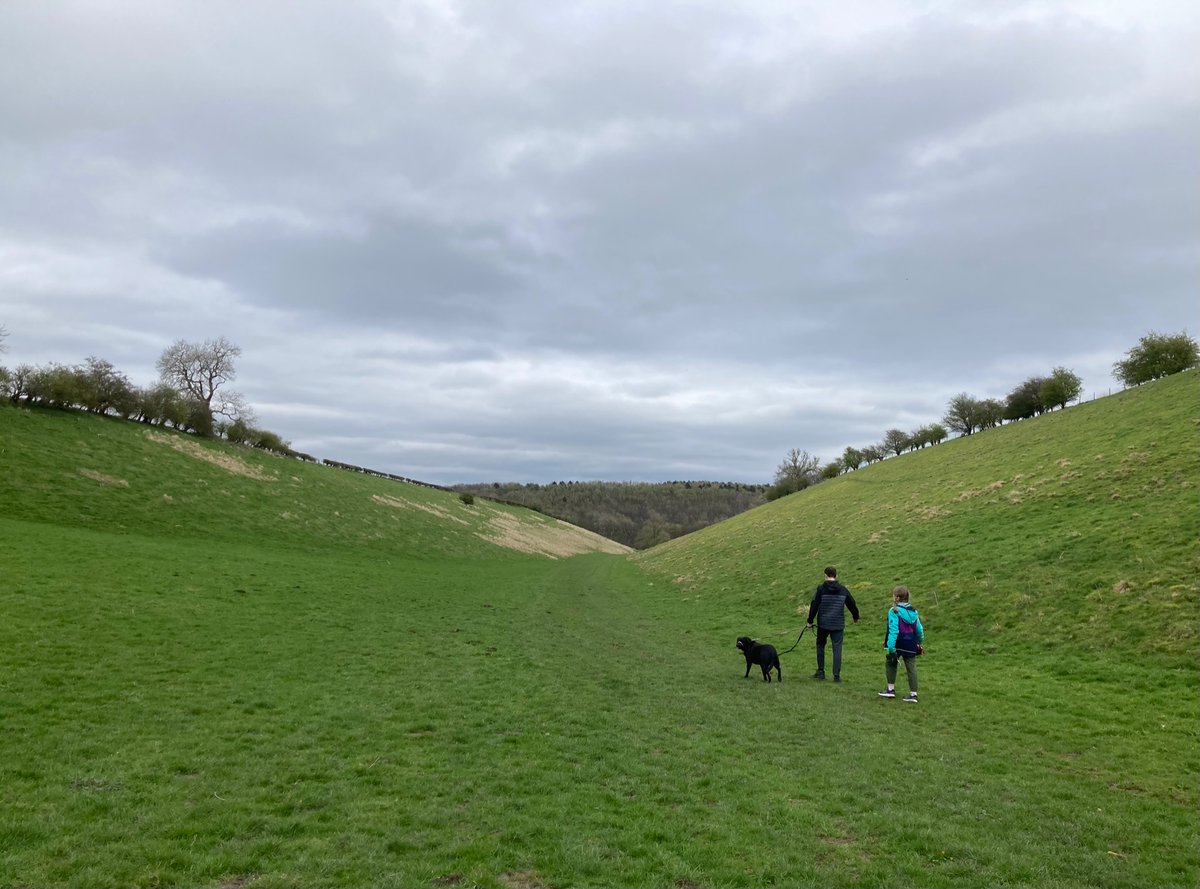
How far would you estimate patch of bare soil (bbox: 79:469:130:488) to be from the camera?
151 feet

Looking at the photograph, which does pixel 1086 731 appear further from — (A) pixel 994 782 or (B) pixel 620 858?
(B) pixel 620 858

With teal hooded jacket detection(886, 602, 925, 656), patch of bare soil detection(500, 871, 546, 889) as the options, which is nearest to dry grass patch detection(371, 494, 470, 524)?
teal hooded jacket detection(886, 602, 925, 656)

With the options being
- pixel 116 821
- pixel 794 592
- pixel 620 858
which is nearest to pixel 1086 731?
pixel 620 858

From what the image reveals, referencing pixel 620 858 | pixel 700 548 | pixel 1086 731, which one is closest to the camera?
pixel 620 858

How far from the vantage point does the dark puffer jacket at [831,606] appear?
1675cm

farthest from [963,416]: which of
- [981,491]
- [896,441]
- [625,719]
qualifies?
[625,719]

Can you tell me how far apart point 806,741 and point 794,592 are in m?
21.4

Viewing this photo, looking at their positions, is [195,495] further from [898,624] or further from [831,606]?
[898,624]

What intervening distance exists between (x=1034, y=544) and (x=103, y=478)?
59.6 meters

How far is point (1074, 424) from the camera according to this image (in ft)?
157

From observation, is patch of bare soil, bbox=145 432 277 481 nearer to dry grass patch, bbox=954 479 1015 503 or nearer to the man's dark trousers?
the man's dark trousers

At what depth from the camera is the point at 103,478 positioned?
153 ft

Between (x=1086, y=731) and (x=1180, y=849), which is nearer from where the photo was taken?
(x=1180, y=849)

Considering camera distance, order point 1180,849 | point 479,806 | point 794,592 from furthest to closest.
Result: point 794,592, point 479,806, point 1180,849
